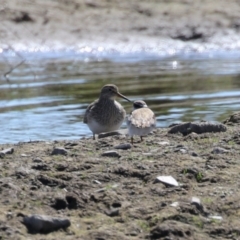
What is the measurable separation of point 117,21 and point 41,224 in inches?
830

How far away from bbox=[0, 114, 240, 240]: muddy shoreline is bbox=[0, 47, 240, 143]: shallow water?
251cm

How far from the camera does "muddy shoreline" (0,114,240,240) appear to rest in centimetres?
612

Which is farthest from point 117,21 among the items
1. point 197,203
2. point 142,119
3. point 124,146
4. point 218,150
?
point 197,203

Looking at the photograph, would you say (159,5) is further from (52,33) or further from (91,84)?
(91,84)

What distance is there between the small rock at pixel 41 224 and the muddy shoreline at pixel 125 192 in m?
0.03

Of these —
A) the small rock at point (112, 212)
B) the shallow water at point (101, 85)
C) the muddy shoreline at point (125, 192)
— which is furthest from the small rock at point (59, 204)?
the shallow water at point (101, 85)

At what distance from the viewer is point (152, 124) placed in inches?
396

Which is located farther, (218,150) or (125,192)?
(218,150)

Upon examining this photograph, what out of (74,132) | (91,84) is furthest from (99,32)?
(74,132)

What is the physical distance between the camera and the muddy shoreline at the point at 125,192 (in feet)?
20.1

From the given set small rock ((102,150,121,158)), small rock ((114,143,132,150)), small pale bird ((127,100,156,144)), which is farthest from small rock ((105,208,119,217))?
small pale bird ((127,100,156,144))

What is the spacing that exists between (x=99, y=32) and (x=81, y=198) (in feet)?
65.0

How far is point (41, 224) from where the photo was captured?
6008mm

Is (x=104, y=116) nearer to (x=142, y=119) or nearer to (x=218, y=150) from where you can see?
(x=142, y=119)
